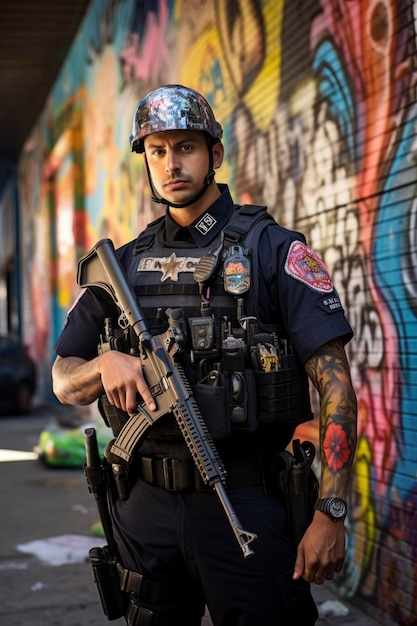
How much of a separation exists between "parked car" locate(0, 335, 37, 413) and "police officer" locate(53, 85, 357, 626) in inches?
466

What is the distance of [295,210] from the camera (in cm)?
470

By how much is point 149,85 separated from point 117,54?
1688 millimetres

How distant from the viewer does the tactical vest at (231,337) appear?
7.06 feet

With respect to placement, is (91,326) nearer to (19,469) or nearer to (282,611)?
(282,611)

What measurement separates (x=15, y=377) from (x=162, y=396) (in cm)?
1220

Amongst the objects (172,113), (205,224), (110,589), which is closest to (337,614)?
(110,589)

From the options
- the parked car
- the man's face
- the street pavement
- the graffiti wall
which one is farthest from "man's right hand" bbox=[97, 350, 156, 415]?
the parked car

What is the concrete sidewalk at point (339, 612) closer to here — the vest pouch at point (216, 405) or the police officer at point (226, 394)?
the police officer at point (226, 394)

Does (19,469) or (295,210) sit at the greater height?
(295,210)

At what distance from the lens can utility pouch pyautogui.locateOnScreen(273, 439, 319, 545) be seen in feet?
7.11

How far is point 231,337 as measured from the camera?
2.20 meters

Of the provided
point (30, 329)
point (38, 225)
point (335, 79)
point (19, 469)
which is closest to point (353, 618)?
point (335, 79)

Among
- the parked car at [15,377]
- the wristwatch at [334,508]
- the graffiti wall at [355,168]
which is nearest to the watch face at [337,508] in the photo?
the wristwatch at [334,508]

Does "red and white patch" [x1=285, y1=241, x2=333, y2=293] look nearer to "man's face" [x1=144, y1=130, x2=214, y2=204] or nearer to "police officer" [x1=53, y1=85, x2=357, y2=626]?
"police officer" [x1=53, y1=85, x2=357, y2=626]
